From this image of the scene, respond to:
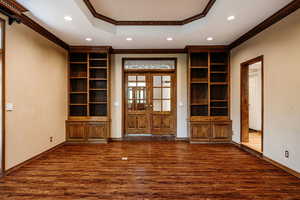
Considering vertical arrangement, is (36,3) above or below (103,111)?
above

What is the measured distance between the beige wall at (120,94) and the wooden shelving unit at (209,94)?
0.24 m

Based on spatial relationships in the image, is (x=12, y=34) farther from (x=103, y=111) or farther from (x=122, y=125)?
(x=122, y=125)

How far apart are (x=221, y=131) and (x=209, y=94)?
111 cm

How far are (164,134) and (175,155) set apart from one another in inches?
67.4

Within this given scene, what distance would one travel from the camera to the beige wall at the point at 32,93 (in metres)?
3.10

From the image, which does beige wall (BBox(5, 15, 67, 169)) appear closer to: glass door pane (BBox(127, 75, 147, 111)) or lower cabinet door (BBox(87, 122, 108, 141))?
lower cabinet door (BBox(87, 122, 108, 141))

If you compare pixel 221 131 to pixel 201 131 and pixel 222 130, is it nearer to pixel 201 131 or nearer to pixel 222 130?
pixel 222 130

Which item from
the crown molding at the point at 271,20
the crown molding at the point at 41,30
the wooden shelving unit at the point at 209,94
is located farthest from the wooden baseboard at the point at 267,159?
the crown molding at the point at 41,30

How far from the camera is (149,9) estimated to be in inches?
142

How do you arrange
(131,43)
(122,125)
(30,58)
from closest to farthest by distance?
(30,58) < (131,43) < (122,125)

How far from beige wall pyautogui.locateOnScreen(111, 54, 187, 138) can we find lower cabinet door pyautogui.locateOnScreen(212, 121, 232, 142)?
85 centimetres

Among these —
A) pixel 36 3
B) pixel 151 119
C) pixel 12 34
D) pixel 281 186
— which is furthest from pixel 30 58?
pixel 281 186

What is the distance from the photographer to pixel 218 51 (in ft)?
17.3

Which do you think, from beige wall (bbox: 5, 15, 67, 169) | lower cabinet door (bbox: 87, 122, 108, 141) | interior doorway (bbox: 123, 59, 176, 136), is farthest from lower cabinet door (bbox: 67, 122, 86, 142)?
interior doorway (bbox: 123, 59, 176, 136)
